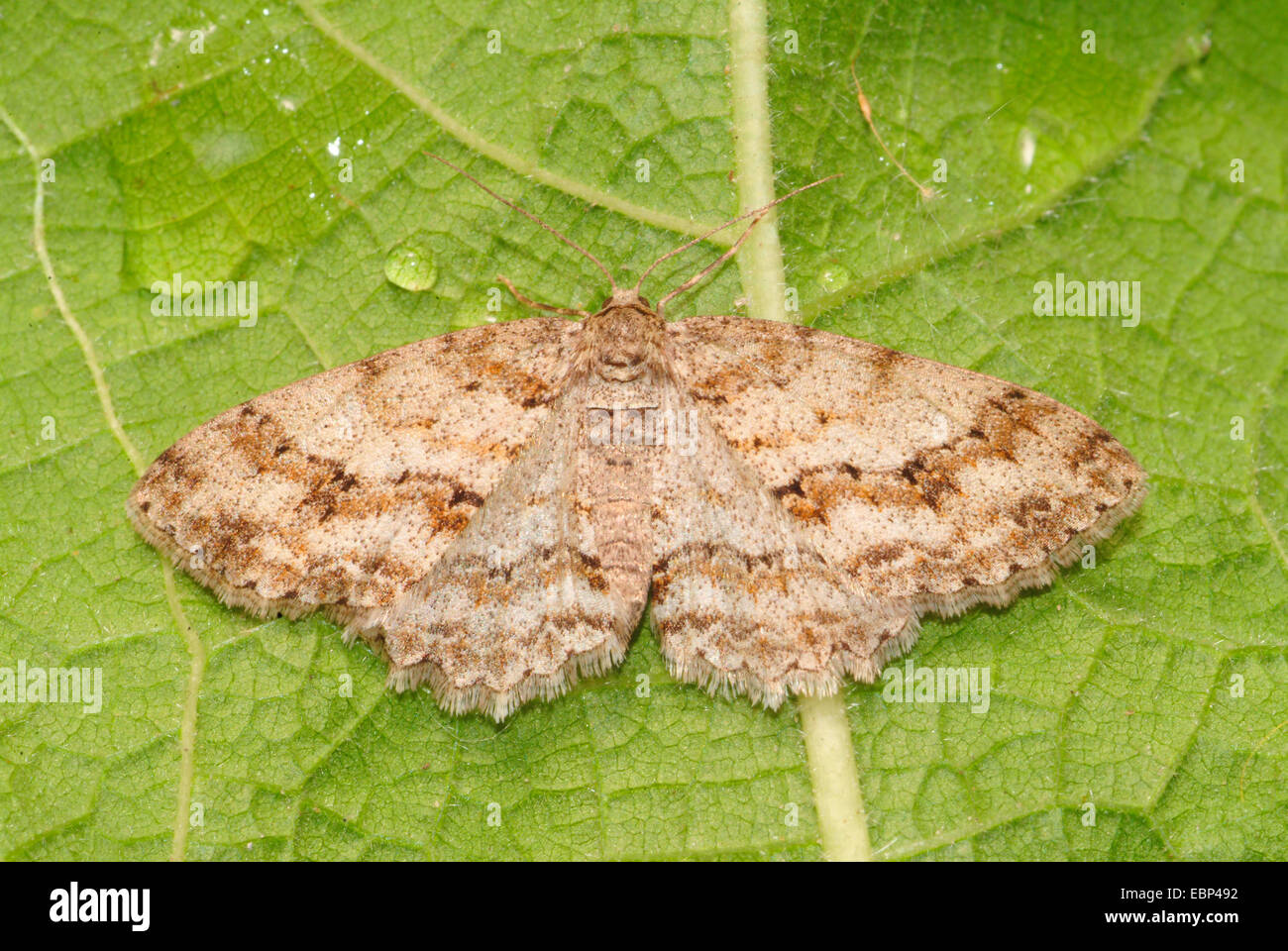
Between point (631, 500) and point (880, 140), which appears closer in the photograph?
point (631, 500)

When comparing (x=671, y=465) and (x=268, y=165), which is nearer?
(x=671, y=465)

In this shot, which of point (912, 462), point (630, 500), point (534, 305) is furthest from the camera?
point (534, 305)

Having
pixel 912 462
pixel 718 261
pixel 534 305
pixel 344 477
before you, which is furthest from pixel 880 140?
pixel 344 477

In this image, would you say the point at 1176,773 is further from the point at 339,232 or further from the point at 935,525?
the point at 339,232

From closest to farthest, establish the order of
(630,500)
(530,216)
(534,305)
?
(630,500) → (530,216) → (534,305)

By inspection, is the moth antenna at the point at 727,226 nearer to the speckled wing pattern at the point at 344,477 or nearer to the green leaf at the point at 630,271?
the green leaf at the point at 630,271

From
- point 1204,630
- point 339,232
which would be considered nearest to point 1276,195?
point 1204,630

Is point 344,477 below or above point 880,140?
below

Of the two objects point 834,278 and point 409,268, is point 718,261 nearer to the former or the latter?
point 834,278
